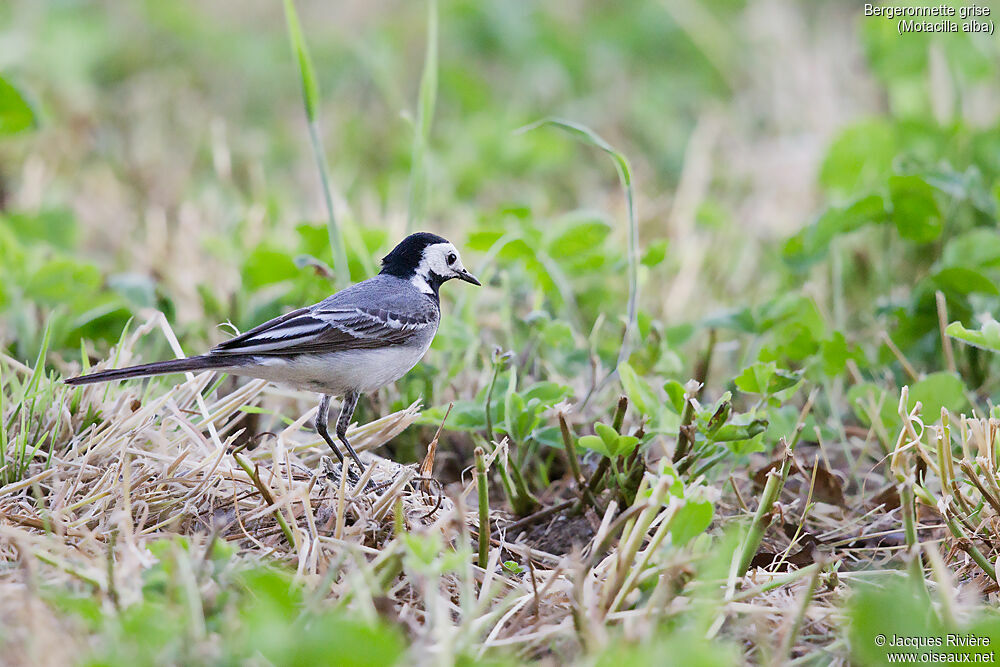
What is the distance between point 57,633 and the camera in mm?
2039

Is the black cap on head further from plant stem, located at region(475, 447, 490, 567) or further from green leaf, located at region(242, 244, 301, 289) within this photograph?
plant stem, located at region(475, 447, 490, 567)

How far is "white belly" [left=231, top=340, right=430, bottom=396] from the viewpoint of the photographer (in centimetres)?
334

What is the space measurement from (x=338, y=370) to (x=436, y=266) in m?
0.76

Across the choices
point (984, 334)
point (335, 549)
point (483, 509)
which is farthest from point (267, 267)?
point (984, 334)

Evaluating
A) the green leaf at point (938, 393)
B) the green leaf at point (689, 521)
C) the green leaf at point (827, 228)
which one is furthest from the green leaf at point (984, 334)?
the green leaf at point (827, 228)

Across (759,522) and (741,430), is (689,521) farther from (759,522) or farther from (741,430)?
(741,430)

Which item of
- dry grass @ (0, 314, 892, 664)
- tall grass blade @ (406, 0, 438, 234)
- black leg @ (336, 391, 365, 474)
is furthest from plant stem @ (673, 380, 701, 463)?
tall grass blade @ (406, 0, 438, 234)

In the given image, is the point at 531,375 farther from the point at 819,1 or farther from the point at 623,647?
the point at 819,1

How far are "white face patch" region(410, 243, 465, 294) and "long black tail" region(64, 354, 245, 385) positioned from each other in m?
0.96

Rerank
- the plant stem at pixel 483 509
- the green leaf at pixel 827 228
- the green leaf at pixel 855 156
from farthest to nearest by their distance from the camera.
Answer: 1. the green leaf at pixel 855 156
2. the green leaf at pixel 827 228
3. the plant stem at pixel 483 509

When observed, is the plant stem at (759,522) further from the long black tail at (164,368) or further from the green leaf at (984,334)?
the long black tail at (164,368)

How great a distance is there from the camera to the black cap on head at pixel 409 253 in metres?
3.95

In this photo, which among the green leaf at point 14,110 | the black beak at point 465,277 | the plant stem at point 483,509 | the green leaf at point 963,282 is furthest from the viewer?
the green leaf at point 14,110

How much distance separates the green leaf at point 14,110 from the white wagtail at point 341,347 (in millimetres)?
1879
